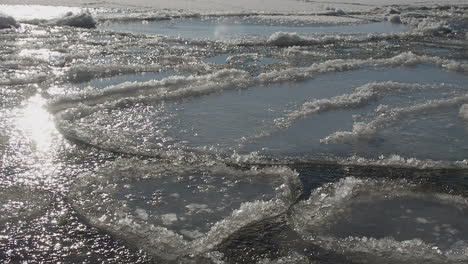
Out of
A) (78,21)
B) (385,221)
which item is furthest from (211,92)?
(78,21)

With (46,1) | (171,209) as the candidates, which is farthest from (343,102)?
(46,1)

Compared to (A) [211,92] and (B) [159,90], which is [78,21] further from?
(A) [211,92]

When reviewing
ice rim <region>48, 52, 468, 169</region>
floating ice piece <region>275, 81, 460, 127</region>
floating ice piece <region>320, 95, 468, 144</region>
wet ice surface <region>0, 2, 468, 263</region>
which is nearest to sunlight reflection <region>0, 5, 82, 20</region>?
wet ice surface <region>0, 2, 468, 263</region>

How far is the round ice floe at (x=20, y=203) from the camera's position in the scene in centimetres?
421

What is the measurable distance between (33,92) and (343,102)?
4.88 m

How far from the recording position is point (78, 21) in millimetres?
14469

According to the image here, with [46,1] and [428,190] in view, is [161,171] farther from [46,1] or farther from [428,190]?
[46,1]

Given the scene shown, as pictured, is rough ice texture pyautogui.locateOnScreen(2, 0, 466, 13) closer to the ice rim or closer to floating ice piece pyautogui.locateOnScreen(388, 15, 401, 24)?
floating ice piece pyautogui.locateOnScreen(388, 15, 401, 24)

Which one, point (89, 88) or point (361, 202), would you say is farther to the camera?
point (89, 88)

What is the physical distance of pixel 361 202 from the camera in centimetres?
475

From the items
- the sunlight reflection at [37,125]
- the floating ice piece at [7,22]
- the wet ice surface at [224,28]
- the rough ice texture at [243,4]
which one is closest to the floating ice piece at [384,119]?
the sunlight reflection at [37,125]

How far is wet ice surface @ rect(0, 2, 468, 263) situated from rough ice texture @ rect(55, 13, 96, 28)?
3270 mm

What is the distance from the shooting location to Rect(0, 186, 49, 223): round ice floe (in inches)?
166

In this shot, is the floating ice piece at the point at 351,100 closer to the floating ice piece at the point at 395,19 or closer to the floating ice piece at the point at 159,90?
the floating ice piece at the point at 159,90
